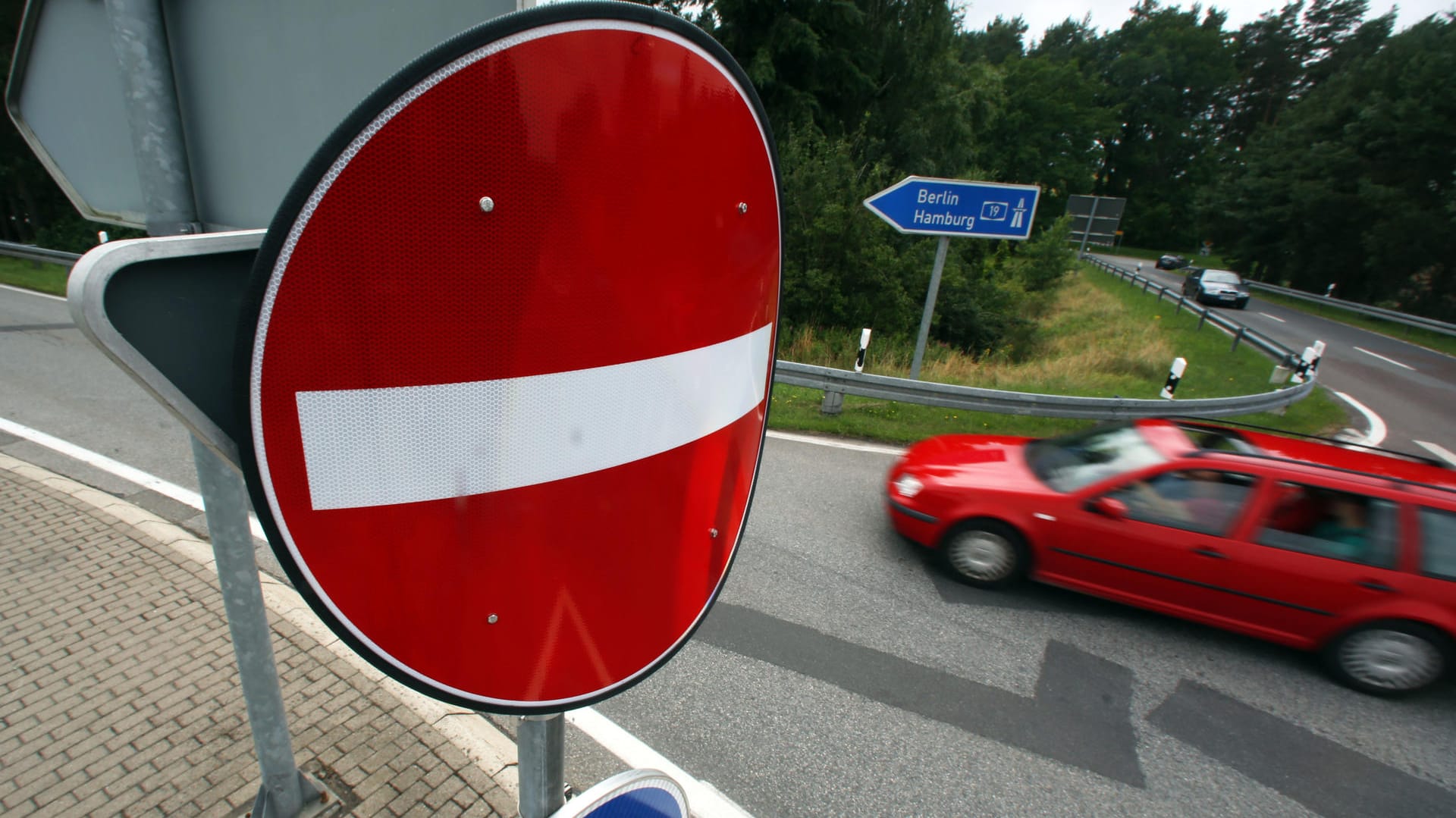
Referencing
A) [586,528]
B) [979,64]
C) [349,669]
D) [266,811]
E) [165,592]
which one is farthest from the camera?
[979,64]

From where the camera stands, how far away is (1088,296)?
3000 cm

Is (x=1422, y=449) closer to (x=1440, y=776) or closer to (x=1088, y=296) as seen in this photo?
(x=1440, y=776)

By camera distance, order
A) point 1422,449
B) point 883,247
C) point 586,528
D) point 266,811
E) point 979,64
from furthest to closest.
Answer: point 979,64
point 883,247
point 1422,449
point 266,811
point 586,528

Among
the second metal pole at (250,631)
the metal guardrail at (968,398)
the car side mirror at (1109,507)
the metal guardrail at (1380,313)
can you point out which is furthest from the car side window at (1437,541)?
the metal guardrail at (1380,313)

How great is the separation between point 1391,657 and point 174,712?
23.0 feet

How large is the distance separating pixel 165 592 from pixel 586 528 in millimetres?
4536

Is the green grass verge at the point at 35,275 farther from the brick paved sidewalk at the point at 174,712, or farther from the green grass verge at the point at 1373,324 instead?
the green grass verge at the point at 1373,324

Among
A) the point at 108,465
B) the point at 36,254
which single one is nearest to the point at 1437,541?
the point at 108,465

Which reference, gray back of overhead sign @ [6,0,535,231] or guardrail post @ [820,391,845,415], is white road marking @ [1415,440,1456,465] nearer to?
guardrail post @ [820,391,845,415]

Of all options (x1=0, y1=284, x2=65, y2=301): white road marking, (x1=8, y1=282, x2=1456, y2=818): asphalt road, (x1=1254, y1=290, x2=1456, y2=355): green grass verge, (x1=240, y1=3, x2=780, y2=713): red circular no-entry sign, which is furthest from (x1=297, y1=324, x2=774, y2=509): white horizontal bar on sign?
(x1=1254, y1=290, x2=1456, y2=355): green grass verge

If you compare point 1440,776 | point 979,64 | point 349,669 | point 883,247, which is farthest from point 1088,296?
point 349,669

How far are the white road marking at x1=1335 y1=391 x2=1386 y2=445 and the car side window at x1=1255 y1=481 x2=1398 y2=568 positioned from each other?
6.74 m

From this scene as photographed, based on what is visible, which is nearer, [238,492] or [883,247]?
[238,492]

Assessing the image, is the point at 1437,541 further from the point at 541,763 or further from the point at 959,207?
the point at 541,763
